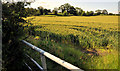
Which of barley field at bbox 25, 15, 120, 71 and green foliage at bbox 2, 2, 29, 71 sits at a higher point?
green foliage at bbox 2, 2, 29, 71

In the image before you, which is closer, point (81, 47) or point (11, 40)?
point (11, 40)

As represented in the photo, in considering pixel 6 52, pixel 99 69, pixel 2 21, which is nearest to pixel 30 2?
pixel 2 21

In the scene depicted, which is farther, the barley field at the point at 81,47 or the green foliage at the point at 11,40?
the barley field at the point at 81,47

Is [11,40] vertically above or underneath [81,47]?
above

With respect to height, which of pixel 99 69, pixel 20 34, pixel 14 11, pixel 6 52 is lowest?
pixel 99 69

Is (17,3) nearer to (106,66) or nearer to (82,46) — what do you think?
(106,66)

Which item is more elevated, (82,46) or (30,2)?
(30,2)

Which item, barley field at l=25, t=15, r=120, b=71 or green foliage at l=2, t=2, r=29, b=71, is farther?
barley field at l=25, t=15, r=120, b=71

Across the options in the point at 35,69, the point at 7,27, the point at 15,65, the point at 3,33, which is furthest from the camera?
the point at 35,69

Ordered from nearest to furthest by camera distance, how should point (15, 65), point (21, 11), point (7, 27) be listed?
point (7, 27), point (15, 65), point (21, 11)

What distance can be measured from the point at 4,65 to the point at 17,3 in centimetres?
157

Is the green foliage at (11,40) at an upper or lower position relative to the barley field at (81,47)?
upper

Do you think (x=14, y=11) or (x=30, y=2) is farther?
(x=30, y=2)

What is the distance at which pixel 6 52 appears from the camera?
2107 mm
